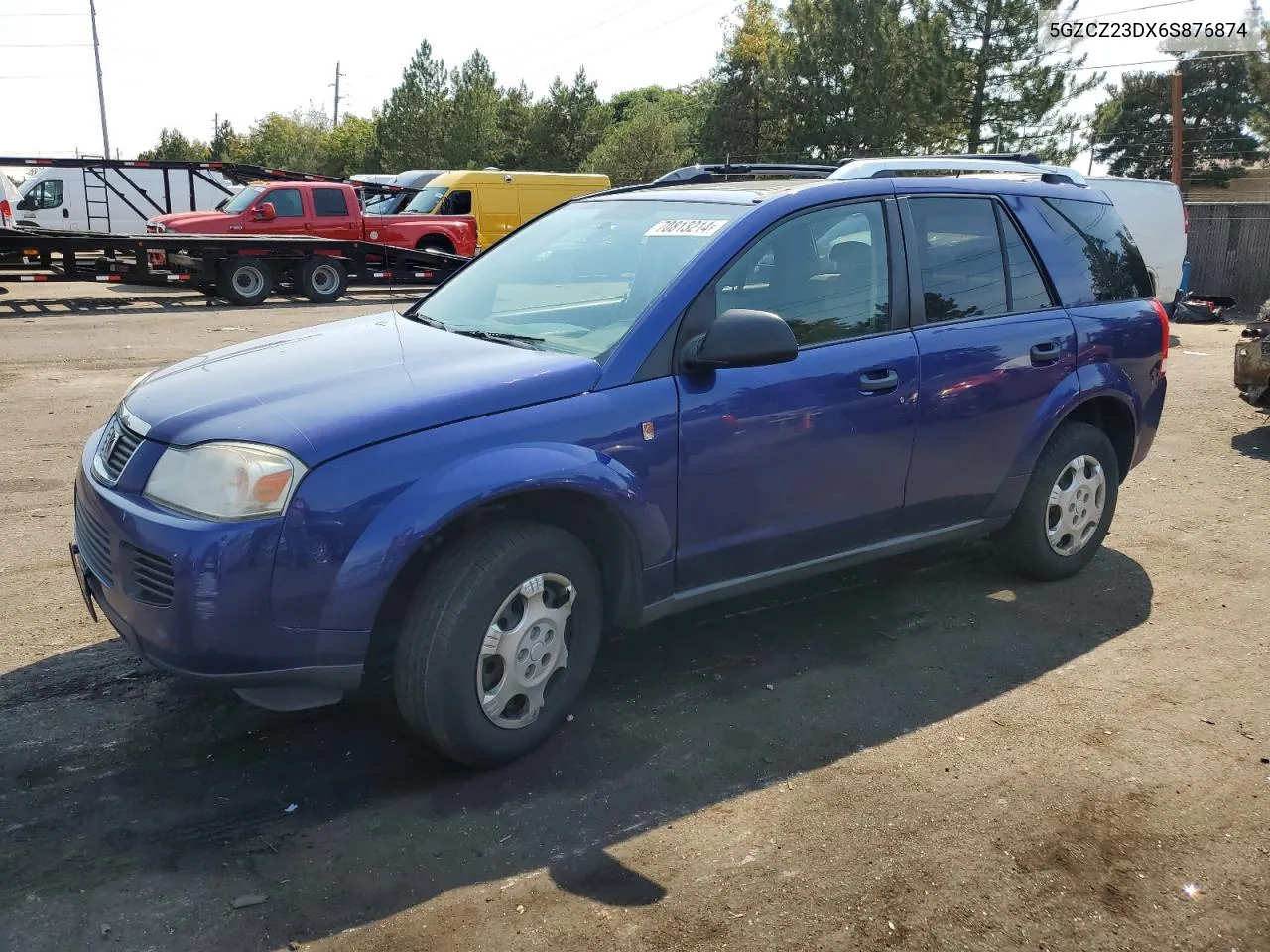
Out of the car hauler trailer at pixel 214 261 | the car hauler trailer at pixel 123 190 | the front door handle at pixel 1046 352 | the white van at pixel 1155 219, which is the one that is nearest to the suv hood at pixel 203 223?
the car hauler trailer at pixel 214 261

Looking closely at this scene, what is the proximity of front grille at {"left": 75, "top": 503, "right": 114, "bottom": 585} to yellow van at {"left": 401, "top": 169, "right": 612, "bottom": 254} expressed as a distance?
827 inches

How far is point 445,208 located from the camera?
79.6ft

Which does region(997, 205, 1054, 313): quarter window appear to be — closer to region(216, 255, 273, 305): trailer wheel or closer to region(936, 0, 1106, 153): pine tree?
region(216, 255, 273, 305): trailer wheel

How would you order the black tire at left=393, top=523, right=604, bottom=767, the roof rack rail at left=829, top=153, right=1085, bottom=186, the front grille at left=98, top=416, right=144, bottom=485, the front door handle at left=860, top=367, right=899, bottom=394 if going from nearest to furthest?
the black tire at left=393, top=523, right=604, bottom=767
the front grille at left=98, top=416, right=144, bottom=485
the front door handle at left=860, top=367, right=899, bottom=394
the roof rack rail at left=829, top=153, right=1085, bottom=186

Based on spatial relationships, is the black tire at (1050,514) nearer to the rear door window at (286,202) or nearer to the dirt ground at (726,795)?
the dirt ground at (726,795)

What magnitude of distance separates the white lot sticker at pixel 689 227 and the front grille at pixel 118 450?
1991 millimetres

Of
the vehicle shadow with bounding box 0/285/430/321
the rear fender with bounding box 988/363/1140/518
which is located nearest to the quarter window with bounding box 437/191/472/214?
the vehicle shadow with bounding box 0/285/430/321

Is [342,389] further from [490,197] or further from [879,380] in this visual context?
[490,197]

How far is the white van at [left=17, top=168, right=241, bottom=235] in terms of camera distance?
2555cm

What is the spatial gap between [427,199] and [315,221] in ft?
11.4

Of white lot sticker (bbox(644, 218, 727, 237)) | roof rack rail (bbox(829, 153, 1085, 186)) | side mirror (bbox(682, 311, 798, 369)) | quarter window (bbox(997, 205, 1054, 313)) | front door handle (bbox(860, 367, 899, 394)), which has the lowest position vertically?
front door handle (bbox(860, 367, 899, 394))

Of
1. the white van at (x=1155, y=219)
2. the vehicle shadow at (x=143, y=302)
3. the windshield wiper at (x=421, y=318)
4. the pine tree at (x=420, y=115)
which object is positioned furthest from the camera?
the pine tree at (x=420, y=115)

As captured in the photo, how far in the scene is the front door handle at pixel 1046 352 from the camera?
191 inches

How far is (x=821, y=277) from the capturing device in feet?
14.0
